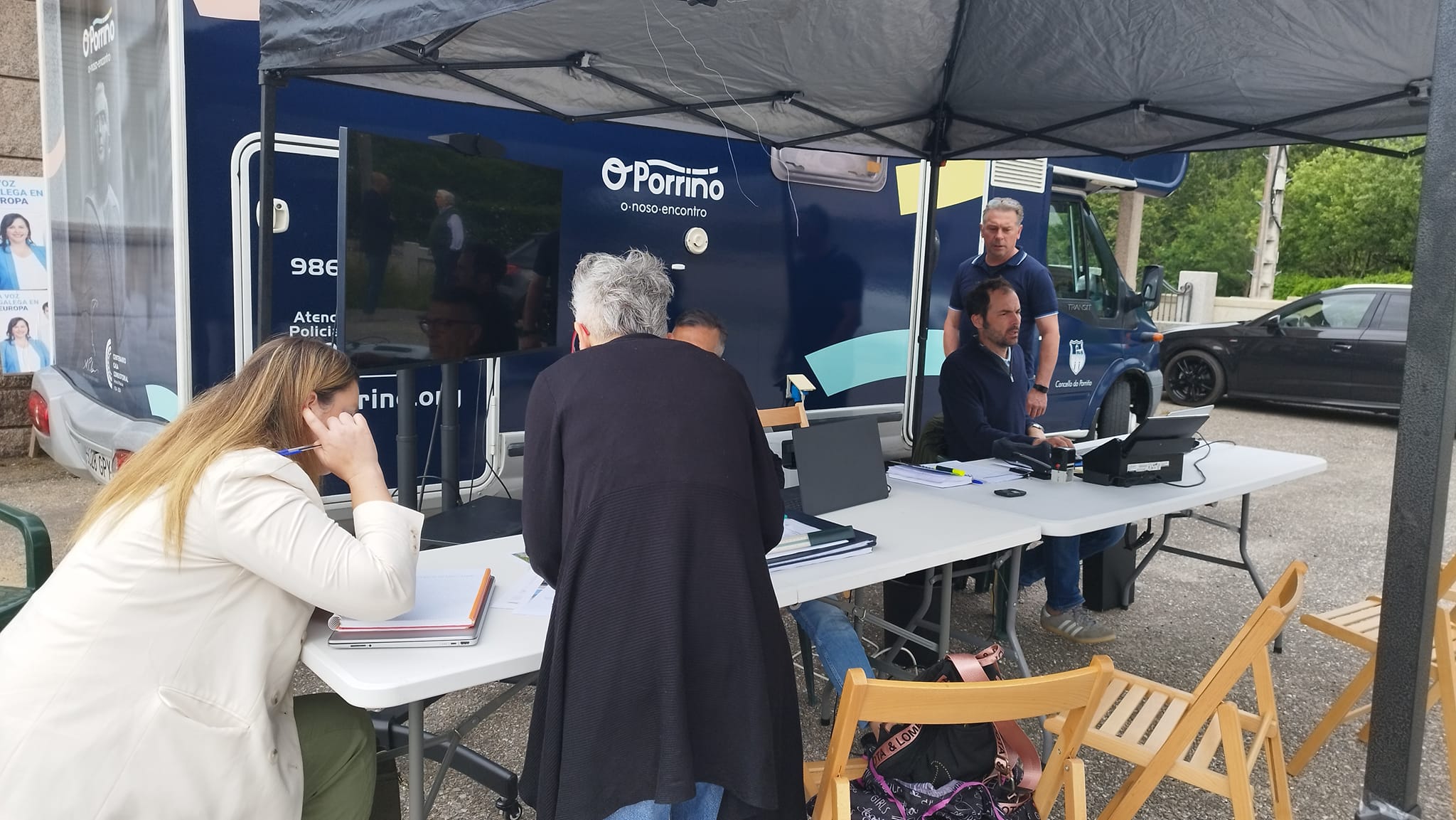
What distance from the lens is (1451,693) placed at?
8.13ft

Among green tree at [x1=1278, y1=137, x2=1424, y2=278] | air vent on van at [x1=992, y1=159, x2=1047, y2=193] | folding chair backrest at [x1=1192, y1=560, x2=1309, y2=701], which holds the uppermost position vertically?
green tree at [x1=1278, y1=137, x2=1424, y2=278]

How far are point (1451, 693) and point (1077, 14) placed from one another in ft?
7.97

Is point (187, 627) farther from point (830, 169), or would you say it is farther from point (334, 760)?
point (830, 169)

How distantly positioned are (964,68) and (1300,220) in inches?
1001

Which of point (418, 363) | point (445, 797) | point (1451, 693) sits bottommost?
point (445, 797)

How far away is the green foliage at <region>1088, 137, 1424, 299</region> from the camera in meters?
21.7

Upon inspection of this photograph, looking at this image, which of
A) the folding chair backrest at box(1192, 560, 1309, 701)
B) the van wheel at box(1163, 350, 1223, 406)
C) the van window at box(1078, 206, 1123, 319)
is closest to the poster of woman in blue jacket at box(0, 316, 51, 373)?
the folding chair backrest at box(1192, 560, 1309, 701)

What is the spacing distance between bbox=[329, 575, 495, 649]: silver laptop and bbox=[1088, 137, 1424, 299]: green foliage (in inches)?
608

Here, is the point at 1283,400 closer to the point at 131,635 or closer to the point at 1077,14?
the point at 1077,14

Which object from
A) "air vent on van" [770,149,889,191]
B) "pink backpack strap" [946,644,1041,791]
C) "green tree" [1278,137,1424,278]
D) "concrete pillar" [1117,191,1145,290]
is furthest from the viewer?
"green tree" [1278,137,1424,278]

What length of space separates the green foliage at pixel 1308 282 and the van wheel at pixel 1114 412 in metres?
16.5

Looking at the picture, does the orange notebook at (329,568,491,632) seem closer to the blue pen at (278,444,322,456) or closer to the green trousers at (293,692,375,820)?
the green trousers at (293,692,375,820)

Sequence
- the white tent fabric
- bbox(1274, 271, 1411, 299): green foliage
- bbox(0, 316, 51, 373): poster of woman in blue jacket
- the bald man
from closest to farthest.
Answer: the white tent fabric, the bald man, bbox(0, 316, 51, 373): poster of woman in blue jacket, bbox(1274, 271, 1411, 299): green foliage

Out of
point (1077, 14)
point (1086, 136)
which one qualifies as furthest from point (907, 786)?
point (1086, 136)
